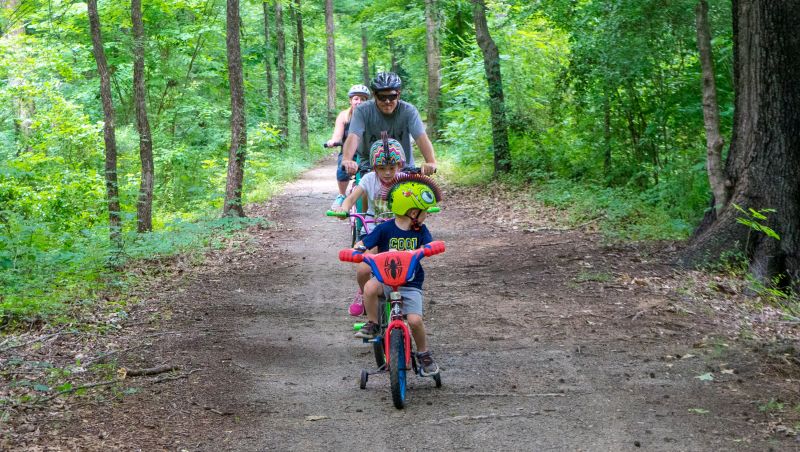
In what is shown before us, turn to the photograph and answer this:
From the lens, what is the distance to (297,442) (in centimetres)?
496

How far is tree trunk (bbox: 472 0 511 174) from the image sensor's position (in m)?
18.7

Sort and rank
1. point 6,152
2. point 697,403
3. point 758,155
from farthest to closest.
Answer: point 6,152, point 758,155, point 697,403

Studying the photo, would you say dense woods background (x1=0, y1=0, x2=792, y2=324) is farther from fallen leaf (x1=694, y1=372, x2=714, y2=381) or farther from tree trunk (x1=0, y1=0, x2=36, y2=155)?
fallen leaf (x1=694, y1=372, x2=714, y2=381)

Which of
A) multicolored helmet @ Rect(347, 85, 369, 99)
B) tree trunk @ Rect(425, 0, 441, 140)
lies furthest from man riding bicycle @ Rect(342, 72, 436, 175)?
tree trunk @ Rect(425, 0, 441, 140)

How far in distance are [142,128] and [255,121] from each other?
18376 mm

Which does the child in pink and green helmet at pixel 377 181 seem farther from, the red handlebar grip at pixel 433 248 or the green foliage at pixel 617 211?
the green foliage at pixel 617 211

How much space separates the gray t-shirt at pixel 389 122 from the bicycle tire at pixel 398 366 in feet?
8.07

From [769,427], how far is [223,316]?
223 inches

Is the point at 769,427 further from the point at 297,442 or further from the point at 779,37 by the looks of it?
the point at 779,37

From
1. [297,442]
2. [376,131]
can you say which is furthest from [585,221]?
A: [297,442]

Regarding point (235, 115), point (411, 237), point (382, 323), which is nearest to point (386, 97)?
point (411, 237)

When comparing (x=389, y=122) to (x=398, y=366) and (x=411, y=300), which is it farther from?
(x=398, y=366)

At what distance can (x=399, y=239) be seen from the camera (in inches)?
232

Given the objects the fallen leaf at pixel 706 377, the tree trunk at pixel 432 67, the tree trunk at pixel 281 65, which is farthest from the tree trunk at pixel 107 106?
the tree trunk at pixel 281 65
